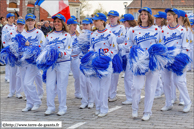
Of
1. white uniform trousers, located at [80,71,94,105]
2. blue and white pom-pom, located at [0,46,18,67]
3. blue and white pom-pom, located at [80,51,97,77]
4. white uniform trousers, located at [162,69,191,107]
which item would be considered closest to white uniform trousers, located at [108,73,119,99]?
white uniform trousers, located at [80,71,94,105]

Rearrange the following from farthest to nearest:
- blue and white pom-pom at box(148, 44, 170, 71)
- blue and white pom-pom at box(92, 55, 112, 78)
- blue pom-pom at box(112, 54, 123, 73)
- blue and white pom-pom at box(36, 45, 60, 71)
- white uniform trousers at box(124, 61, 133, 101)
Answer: white uniform trousers at box(124, 61, 133, 101) → blue pom-pom at box(112, 54, 123, 73) → blue and white pom-pom at box(36, 45, 60, 71) → blue and white pom-pom at box(92, 55, 112, 78) → blue and white pom-pom at box(148, 44, 170, 71)

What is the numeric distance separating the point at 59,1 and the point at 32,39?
53.9 inches

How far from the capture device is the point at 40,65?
648cm

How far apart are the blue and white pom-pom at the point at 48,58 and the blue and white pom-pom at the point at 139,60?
1.54 metres

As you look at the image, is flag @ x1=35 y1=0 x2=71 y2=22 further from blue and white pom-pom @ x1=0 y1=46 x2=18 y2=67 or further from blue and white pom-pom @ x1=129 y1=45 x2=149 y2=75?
blue and white pom-pom @ x1=129 y1=45 x2=149 y2=75

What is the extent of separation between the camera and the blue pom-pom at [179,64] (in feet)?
21.0

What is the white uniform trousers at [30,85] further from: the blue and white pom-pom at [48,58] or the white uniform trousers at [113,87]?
the white uniform trousers at [113,87]

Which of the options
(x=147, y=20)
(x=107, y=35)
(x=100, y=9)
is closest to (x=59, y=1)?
(x=107, y=35)

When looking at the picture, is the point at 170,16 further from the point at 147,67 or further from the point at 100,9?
the point at 100,9

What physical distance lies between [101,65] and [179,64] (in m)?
1.57

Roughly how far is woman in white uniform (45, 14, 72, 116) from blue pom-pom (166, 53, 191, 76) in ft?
7.01

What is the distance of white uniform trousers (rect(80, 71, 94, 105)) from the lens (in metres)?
7.51

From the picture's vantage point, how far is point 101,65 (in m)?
6.25

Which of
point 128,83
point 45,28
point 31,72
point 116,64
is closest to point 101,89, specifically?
point 116,64
